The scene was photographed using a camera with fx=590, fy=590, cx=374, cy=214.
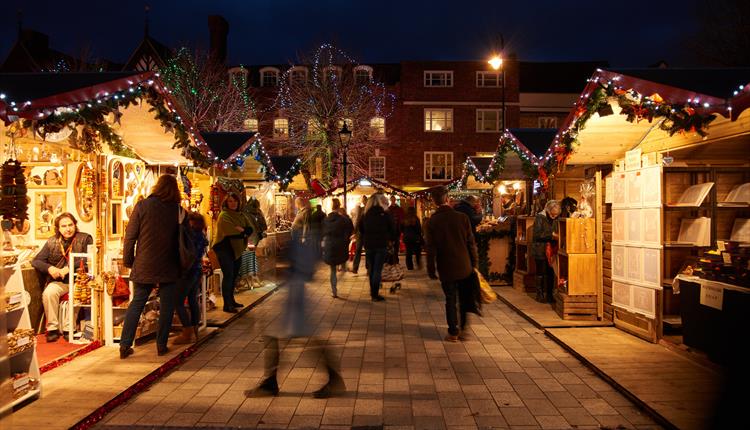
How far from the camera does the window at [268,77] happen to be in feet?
132

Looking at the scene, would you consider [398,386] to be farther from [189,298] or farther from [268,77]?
[268,77]

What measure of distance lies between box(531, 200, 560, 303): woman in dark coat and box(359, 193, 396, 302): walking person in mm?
2732

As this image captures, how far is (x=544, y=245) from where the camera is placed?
34.6 feet

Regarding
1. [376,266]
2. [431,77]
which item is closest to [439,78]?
[431,77]

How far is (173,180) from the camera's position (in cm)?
680

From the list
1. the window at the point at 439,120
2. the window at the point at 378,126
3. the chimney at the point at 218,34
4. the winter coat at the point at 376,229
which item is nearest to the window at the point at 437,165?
the window at the point at 439,120

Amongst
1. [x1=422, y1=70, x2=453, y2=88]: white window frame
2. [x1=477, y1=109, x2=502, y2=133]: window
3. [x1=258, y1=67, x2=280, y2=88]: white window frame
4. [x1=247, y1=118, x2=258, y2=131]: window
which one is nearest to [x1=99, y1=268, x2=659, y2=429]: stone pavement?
[x1=247, y1=118, x2=258, y2=131]: window

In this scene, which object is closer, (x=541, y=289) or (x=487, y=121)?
(x=541, y=289)

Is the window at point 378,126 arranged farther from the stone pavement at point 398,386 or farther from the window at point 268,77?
the stone pavement at point 398,386

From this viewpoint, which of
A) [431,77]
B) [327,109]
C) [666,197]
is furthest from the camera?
[431,77]

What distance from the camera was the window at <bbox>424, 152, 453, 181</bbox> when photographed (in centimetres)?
3872

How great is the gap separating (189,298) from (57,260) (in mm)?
1848

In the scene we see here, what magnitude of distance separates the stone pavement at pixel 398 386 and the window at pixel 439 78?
3149 centimetres

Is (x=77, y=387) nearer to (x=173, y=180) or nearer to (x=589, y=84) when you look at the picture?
(x=173, y=180)
